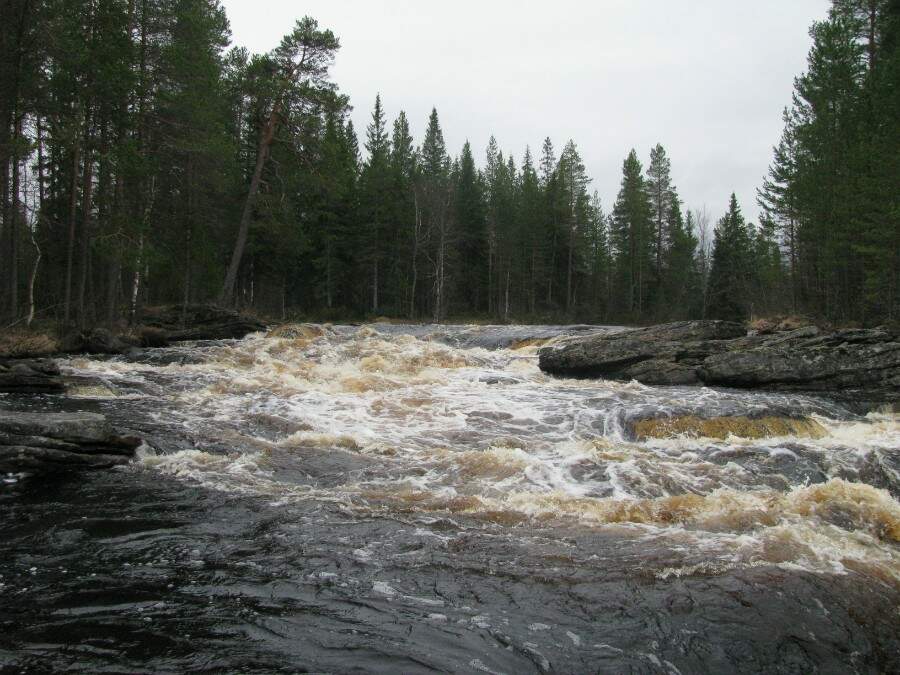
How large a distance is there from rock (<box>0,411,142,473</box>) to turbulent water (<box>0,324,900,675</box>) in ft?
0.76

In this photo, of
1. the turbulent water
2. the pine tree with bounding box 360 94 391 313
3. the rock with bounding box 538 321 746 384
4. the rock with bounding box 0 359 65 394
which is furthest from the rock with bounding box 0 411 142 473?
the pine tree with bounding box 360 94 391 313

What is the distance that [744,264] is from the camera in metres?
41.2

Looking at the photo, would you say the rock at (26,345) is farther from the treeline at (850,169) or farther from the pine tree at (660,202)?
the pine tree at (660,202)

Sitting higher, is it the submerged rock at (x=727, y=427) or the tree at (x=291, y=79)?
the tree at (x=291, y=79)

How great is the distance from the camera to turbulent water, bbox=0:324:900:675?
3146 mm

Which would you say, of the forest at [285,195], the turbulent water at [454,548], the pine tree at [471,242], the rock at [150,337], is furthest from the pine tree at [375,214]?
the turbulent water at [454,548]

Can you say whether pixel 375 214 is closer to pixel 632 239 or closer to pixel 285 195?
pixel 285 195

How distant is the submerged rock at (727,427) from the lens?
342 inches

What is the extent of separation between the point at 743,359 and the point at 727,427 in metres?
4.39

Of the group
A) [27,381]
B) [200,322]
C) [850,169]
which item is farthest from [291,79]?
[850,169]

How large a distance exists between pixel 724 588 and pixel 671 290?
50888 millimetres

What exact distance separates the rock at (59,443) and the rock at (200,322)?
1493 centimetres

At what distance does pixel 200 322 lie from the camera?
2177 cm

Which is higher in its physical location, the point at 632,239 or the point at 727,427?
the point at 632,239
